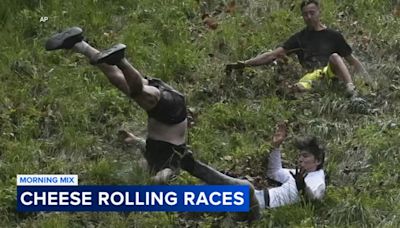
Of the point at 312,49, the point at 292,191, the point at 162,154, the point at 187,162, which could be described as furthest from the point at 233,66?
the point at 292,191

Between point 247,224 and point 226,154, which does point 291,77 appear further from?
point 247,224

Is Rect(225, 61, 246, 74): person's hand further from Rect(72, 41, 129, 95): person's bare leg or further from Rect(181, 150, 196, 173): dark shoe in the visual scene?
Rect(72, 41, 129, 95): person's bare leg

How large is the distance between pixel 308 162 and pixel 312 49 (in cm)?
220

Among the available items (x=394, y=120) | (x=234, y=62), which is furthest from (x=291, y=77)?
(x=394, y=120)

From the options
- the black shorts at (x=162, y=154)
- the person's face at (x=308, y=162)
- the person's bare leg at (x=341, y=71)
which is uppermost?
the person's bare leg at (x=341, y=71)

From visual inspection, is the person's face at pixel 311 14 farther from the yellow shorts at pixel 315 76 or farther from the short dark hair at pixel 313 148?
the short dark hair at pixel 313 148

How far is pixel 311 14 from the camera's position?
781 centimetres

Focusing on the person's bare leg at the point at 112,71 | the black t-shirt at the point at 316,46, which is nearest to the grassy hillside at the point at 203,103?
the black t-shirt at the point at 316,46

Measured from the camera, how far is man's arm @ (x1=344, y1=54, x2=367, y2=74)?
25.3 feet

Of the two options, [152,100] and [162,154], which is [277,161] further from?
[152,100]

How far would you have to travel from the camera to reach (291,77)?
311 inches

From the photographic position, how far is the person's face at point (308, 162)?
5828mm

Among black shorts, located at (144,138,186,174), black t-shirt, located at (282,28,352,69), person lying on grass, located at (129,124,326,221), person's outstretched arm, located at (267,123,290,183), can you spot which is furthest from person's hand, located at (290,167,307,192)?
black t-shirt, located at (282,28,352,69)

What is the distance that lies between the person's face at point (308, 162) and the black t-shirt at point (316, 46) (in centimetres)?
201
